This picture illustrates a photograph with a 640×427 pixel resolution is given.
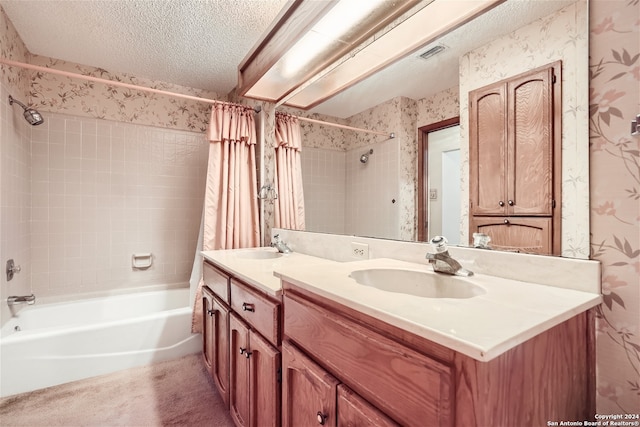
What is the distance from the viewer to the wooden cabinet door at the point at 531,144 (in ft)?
2.72

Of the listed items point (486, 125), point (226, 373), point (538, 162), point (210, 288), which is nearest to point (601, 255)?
point (538, 162)

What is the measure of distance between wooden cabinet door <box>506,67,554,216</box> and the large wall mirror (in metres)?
0.04

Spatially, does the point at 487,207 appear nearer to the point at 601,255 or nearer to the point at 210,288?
the point at 601,255

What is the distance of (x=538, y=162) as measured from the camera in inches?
33.2

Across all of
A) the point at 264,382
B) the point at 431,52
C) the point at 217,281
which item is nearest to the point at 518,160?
the point at 431,52

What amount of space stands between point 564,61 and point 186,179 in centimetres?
276

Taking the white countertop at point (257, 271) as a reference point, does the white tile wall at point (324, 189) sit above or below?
above

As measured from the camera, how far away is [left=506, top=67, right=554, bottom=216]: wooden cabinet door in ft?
2.72

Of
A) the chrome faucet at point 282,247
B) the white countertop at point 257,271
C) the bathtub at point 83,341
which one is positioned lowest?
the bathtub at point 83,341

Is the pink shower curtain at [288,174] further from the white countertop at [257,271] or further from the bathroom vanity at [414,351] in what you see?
the bathroom vanity at [414,351]

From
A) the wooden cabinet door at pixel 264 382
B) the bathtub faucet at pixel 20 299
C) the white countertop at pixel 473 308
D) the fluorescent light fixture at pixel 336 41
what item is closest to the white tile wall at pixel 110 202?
the bathtub faucet at pixel 20 299

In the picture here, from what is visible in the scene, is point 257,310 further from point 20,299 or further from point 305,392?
point 20,299

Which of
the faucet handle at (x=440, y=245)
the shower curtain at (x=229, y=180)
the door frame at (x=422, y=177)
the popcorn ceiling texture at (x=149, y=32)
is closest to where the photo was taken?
the faucet handle at (x=440, y=245)

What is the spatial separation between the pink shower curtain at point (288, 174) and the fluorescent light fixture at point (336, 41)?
17 cm
